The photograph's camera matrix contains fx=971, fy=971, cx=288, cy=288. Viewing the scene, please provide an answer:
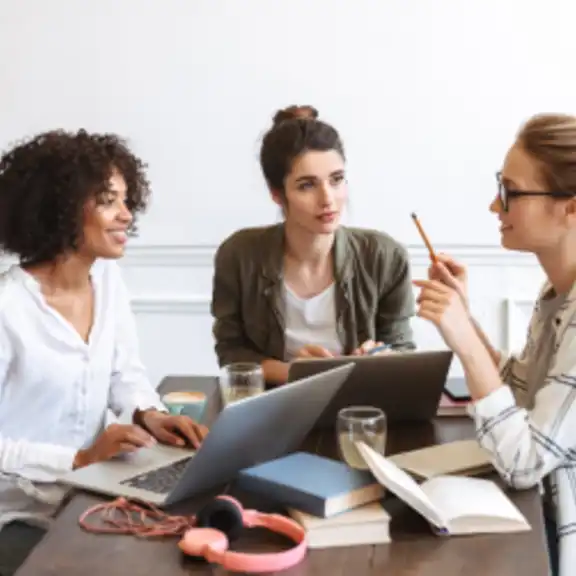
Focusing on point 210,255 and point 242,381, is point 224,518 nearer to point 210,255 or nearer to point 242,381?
point 242,381

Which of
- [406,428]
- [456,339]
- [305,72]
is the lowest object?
[406,428]

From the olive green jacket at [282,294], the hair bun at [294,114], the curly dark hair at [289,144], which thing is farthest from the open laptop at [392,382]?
the hair bun at [294,114]

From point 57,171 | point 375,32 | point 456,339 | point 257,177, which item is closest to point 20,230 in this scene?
point 57,171

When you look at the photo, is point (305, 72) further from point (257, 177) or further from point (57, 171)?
point (57, 171)

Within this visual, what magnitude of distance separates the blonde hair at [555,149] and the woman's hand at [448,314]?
0.79 feet

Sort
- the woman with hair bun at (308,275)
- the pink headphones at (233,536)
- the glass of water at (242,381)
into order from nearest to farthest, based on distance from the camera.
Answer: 1. the pink headphones at (233,536)
2. the glass of water at (242,381)
3. the woman with hair bun at (308,275)

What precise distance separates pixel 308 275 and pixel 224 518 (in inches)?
45.6

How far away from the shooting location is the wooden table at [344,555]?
1157 millimetres

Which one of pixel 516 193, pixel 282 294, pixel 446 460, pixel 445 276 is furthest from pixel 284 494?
pixel 282 294

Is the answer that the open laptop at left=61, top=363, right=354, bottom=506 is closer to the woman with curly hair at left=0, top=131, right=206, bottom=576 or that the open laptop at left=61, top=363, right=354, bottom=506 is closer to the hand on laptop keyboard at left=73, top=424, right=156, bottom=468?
the hand on laptop keyboard at left=73, top=424, right=156, bottom=468

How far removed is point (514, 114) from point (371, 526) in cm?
219

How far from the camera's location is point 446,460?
1.51 meters

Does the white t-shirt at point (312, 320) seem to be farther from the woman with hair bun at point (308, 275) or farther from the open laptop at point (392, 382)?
the open laptop at point (392, 382)

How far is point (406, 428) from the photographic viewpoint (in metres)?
1.75
